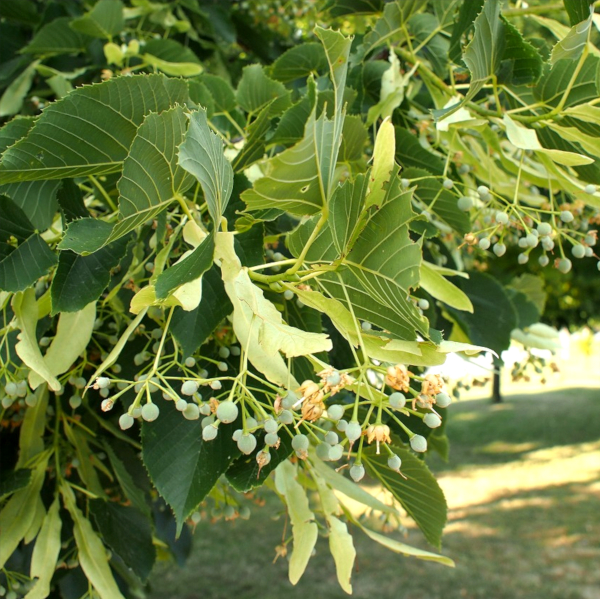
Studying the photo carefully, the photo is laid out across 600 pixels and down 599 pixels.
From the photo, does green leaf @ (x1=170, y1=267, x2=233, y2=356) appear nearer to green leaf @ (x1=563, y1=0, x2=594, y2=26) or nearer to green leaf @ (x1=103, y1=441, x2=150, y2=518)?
green leaf @ (x1=103, y1=441, x2=150, y2=518)

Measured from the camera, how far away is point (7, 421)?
1105mm

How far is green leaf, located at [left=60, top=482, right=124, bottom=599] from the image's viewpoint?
992mm

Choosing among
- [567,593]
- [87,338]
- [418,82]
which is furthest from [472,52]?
[567,593]

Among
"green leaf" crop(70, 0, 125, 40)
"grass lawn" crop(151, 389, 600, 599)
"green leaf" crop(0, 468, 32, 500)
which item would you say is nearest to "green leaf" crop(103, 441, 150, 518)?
"green leaf" crop(0, 468, 32, 500)

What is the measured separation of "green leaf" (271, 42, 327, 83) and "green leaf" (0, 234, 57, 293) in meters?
0.67

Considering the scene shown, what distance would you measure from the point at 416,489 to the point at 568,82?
0.64m

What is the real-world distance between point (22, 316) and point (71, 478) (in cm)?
53

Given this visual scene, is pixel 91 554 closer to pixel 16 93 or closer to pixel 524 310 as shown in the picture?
pixel 524 310

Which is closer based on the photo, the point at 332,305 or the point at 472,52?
the point at 332,305

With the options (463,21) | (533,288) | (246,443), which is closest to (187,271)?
(246,443)

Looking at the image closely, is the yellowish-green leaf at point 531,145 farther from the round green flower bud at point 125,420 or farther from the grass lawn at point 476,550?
the grass lawn at point 476,550

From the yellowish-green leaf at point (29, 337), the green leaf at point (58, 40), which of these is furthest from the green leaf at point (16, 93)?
the yellowish-green leaf at point (29, 337)

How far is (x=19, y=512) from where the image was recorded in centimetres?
103

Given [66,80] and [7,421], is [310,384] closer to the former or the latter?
[7,421]
